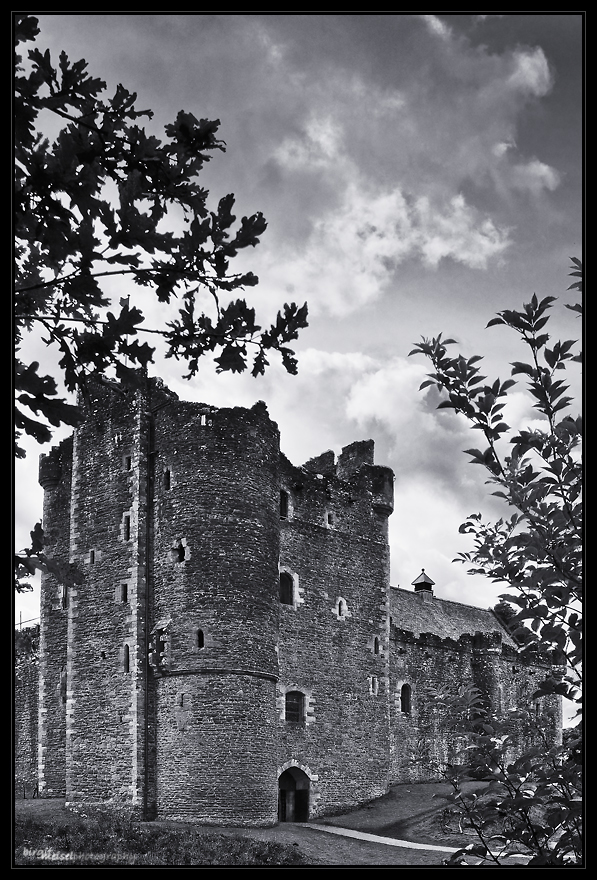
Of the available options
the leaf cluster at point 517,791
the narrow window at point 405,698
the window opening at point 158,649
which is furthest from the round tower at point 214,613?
the leaf cluster at point 517,791

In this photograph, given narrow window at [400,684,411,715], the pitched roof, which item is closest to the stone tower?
narrow window at [400,684,411,715]

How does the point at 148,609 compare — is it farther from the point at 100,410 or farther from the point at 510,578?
the point at 510,578

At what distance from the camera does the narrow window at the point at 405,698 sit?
138 feet

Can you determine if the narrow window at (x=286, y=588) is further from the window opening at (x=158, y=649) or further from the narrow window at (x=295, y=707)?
the window opening at (x=158, y=649)

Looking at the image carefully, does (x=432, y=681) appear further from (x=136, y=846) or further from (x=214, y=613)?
(x=136, y=846)

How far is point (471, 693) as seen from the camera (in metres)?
6.79

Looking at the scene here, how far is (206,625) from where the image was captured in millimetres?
28547

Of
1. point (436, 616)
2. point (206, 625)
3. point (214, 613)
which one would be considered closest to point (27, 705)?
point (206, 625)

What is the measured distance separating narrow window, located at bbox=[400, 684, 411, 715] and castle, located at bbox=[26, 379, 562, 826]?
6104 millimetres

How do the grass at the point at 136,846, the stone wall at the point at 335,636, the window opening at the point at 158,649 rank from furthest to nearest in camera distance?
the stone wall at the point at 335,636
the window opening at the point at 158,649
the grass at the point at 136,846

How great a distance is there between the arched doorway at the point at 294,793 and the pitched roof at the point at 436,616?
517 inches

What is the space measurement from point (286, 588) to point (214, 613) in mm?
5346
